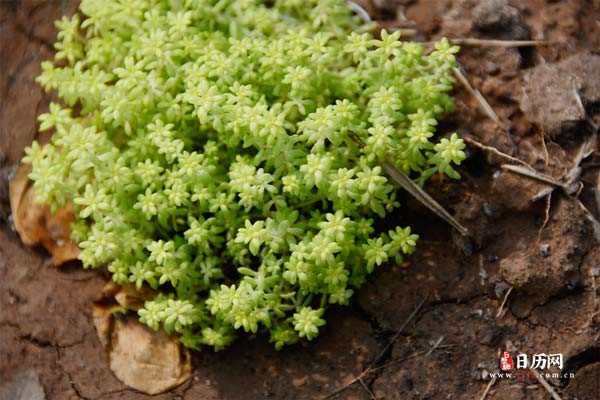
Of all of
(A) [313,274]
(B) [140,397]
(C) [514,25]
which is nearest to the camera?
(A) [313,274]

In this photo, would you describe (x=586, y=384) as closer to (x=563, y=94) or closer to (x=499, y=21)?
(x=563, y=94)

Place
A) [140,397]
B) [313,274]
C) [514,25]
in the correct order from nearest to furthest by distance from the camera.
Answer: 1. [313,274]
2. [140,397]
3. [514,25]

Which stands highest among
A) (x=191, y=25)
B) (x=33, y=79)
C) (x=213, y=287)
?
(x=191, y=25)

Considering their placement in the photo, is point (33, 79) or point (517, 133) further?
point (33, 79)

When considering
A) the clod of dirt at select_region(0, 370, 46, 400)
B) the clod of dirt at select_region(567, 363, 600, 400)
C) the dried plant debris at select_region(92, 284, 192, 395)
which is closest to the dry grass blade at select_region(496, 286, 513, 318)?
the clod of dirt at select_region(567, 363, 600, 400)

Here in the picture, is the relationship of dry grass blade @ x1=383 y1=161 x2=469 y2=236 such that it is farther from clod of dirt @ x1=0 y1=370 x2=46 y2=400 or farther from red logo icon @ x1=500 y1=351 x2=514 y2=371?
clod of dirt @ x1=0 y1=370 x2=46 y2=400

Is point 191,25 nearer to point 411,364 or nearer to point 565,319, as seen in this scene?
point 411,364

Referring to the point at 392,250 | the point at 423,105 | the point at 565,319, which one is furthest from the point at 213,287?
the point at 565,319

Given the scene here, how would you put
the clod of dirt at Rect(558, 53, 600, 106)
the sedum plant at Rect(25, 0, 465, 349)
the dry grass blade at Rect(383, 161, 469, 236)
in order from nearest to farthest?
1. the sedum plant at Rect(25, 0, 465, 349)
2. the dry grass blade at Rect(383, 161, 469, 236)
3. the clod of dirt at Rect(558, 53, 600, 106)

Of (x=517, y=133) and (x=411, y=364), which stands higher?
(x=517, y=133)
